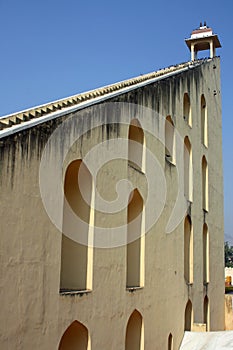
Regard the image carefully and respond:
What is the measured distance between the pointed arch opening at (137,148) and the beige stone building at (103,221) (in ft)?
0.07

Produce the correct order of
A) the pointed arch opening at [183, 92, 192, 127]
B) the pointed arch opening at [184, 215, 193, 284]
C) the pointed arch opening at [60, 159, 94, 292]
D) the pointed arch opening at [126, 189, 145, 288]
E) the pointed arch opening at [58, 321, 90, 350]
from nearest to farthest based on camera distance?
the pointed arch opening at [58, 321, 90, 350], the pointed arch opening at [60, 159, 94, 292], the pointed arch opening at [126, 189, 145, 288], the pointed arch opening at [184, 215, 193, 284], the pointed arch opening at [183, 92, 192, 127]

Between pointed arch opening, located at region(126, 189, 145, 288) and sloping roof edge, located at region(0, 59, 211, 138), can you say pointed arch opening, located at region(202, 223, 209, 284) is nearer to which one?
pointed arch opening, located at region(126, 189, 145, 288)

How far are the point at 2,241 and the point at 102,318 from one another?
2624 millimetres

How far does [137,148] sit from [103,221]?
2301 millimetres

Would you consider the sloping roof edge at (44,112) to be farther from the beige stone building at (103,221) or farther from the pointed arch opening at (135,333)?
the pointed arch opening at (135,333)

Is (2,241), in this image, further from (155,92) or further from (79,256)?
(155,92)

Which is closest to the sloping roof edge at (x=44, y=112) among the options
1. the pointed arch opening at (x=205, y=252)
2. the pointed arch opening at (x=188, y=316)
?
the pointed arch opening at (x=188, y=316)

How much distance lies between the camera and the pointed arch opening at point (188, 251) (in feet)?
39.1

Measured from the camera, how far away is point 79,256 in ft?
22.6

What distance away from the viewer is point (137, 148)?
892 centimetres

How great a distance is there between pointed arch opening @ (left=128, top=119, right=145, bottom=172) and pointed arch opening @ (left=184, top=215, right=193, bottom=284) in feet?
11.5

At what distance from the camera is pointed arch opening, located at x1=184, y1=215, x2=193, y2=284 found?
11913 mm

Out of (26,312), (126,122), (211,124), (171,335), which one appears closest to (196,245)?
(171,335)

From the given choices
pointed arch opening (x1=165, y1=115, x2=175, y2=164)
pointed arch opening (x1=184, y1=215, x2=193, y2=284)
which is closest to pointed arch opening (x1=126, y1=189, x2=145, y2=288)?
pointed arch opening (x1=165, y1=115, x2=175, y2=164)
